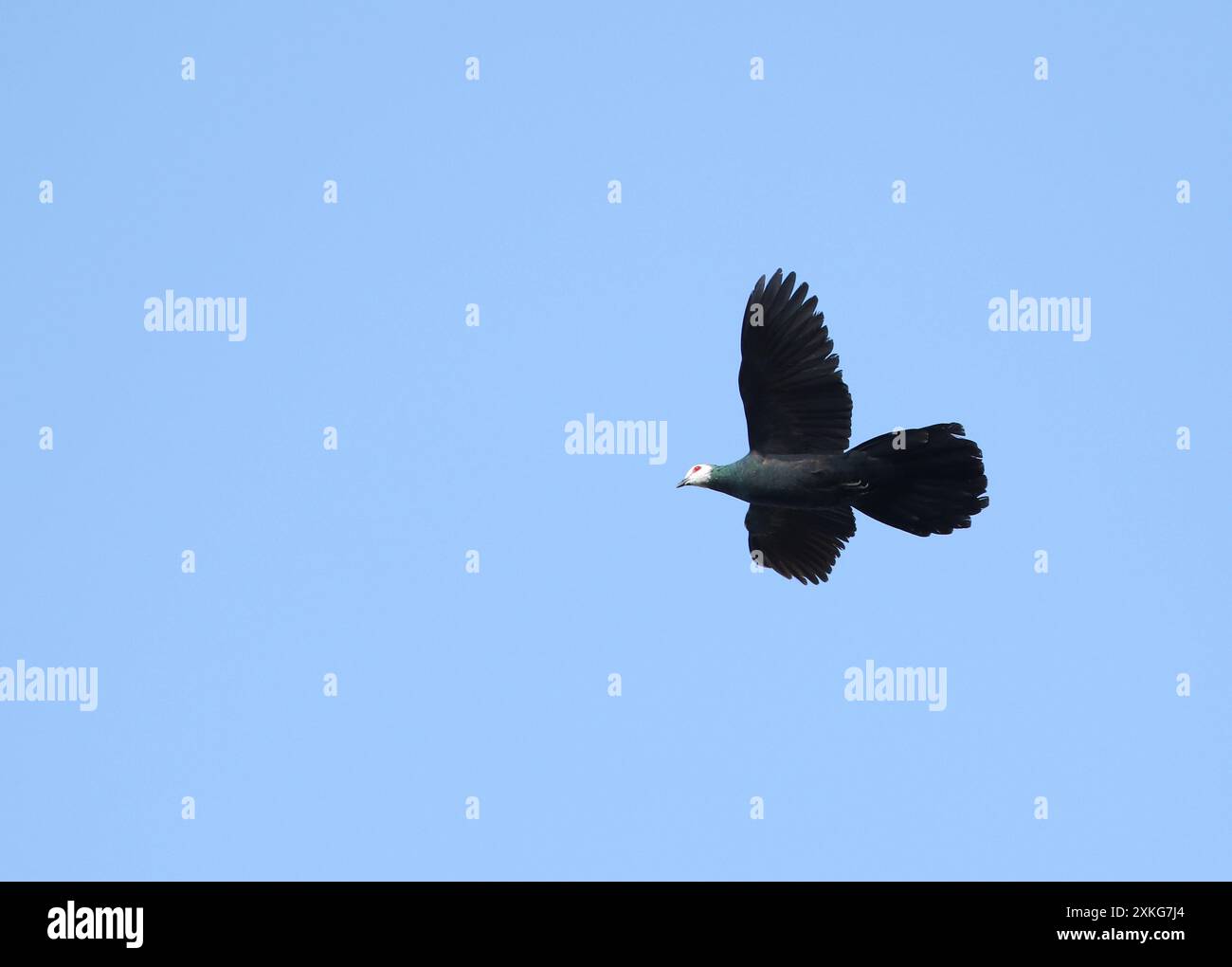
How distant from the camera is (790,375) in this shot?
20.5 m

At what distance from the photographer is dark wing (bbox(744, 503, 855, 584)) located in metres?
22.2

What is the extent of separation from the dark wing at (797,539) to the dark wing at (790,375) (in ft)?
5.52


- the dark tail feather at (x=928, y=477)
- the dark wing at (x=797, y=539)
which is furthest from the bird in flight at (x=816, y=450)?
the dark wing at (x=797, y=539)

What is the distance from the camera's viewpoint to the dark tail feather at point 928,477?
65.1 ft

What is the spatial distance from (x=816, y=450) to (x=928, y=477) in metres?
1.27

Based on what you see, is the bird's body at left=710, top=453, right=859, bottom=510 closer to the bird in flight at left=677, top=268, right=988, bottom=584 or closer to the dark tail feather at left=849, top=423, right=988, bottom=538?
the bird in flight at left=677, top=268, right=988, bottom=584

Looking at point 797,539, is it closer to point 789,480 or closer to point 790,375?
point 789,480

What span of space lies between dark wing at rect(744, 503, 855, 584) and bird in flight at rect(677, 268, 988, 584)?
3.60 ft

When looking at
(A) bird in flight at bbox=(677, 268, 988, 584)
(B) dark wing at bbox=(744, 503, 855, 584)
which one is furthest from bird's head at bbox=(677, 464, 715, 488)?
(B) dark wing at bbox=(744, 503, 855, 584)

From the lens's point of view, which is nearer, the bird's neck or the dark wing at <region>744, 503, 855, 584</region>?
the bird's neck

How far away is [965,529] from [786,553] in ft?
9.31
